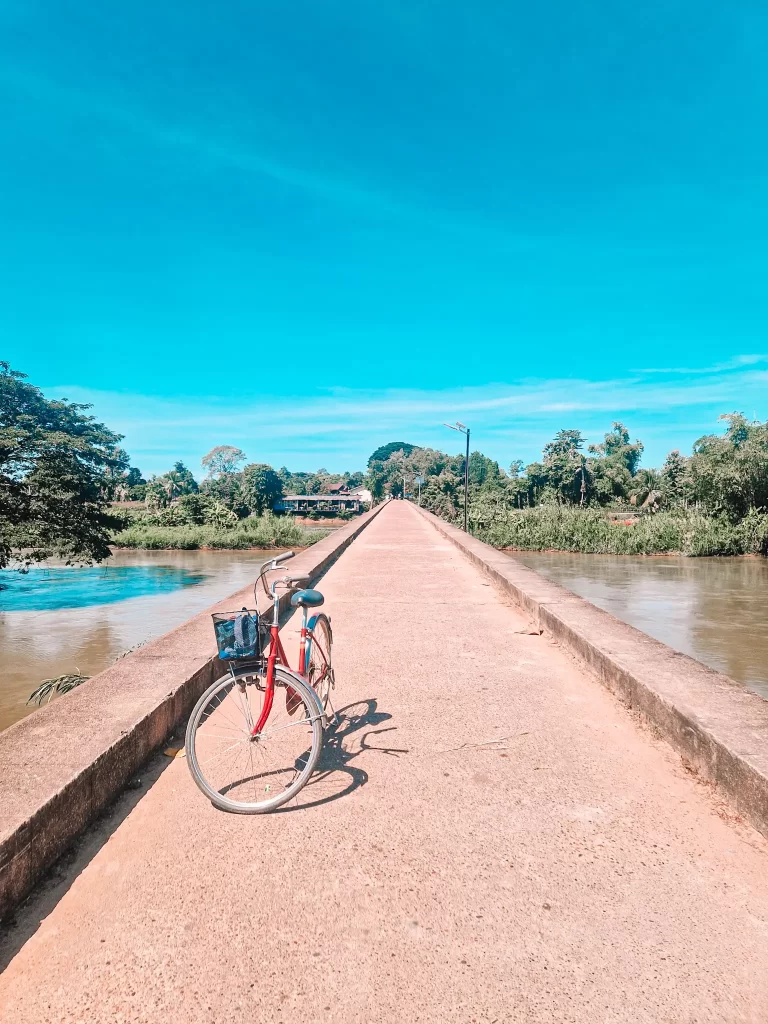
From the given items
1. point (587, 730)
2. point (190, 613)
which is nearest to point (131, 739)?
point (587, 730)

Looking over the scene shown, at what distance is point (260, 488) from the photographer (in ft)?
272

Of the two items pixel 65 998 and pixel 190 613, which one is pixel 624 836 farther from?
pixel 190 613

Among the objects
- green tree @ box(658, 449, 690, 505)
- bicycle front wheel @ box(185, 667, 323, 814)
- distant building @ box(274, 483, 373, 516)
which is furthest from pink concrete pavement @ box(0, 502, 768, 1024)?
distant building @ box(274, 483, 373, 516)

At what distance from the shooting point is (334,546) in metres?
14.5

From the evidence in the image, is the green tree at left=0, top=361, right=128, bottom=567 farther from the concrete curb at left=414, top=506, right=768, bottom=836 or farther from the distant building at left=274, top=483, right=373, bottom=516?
the distant building at left=274, top=483, right=373, bottom=516

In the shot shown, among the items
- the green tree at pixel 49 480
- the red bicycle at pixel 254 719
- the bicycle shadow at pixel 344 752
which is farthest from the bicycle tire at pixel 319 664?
the green tree at pixel 49 480

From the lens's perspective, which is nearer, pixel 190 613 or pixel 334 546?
pixel 334 546

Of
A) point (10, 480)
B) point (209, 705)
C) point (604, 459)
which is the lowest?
point (209, 705)

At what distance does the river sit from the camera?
13.7 m

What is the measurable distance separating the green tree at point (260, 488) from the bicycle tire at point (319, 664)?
Result: 75181 millimetres

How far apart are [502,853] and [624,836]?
0.55 meters

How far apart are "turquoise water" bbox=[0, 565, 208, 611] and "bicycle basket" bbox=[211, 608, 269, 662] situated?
22.6 m

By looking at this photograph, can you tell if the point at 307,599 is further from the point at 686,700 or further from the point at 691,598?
the point at 691,598

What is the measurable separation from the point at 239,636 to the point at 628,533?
34.3 metres
